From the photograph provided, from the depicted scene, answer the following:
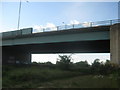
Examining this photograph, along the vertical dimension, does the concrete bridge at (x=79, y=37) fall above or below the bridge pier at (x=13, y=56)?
above

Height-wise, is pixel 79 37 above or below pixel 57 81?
above

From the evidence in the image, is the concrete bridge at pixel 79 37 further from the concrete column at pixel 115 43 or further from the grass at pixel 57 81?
the grass at pixel 57 81

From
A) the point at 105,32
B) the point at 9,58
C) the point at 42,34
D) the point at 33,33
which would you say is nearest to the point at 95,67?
the point at 105,32

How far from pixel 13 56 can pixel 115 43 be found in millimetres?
37341

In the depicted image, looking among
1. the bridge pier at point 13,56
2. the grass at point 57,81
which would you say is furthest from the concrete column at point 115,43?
the bridge pier at point 13,56

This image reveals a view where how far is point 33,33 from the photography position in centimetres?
4025

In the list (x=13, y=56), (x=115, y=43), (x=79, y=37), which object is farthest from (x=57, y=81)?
(x=13, y=56)

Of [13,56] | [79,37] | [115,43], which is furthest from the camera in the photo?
[13,56]

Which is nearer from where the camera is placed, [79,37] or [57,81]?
[57,81]

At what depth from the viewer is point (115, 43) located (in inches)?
1101

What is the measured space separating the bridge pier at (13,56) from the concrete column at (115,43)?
108ft

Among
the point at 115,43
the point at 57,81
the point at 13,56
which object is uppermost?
the point at 115,43

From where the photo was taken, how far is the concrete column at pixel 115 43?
26.9 meters

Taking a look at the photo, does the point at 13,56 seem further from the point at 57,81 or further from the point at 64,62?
the point at 57,81
